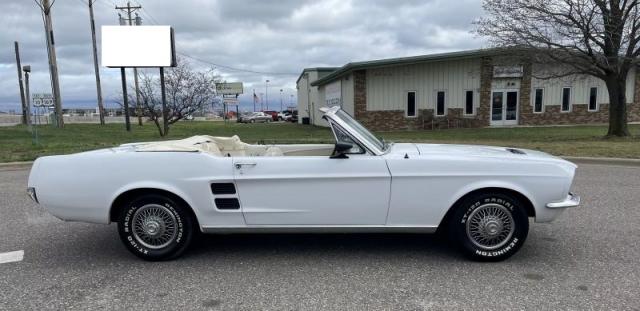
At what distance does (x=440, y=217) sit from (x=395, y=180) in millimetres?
497

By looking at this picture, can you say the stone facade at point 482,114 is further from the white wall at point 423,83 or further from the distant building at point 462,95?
the white wall at point 423,83

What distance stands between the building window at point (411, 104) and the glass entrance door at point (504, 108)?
4.22 m

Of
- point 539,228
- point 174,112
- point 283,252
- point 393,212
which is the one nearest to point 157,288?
point 283,252

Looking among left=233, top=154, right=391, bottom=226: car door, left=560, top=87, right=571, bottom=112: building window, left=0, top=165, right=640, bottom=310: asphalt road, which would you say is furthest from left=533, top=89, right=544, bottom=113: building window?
left=233, top=154, right=391, bottom=226: car door

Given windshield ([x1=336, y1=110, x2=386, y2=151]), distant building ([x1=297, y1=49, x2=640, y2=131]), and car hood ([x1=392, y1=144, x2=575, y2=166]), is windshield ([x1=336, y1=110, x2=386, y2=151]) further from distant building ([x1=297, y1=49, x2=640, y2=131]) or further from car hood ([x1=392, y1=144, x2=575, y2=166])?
distant building ([x1=297, y1=49, x2=640, y2=131])

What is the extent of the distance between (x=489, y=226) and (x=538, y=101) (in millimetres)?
24570

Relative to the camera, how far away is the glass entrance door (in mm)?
25562

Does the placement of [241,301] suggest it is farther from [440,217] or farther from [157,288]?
[440,217]

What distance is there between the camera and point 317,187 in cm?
395

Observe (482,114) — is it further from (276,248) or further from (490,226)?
(276,248)

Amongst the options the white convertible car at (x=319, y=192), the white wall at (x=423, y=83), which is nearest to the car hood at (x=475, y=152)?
the white convertible car at (x=319, y=192)

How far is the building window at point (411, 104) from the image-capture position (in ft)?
82.3

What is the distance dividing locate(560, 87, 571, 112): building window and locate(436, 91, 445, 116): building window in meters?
6.82

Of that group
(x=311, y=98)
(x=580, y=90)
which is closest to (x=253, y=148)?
(x=580, y=90)
